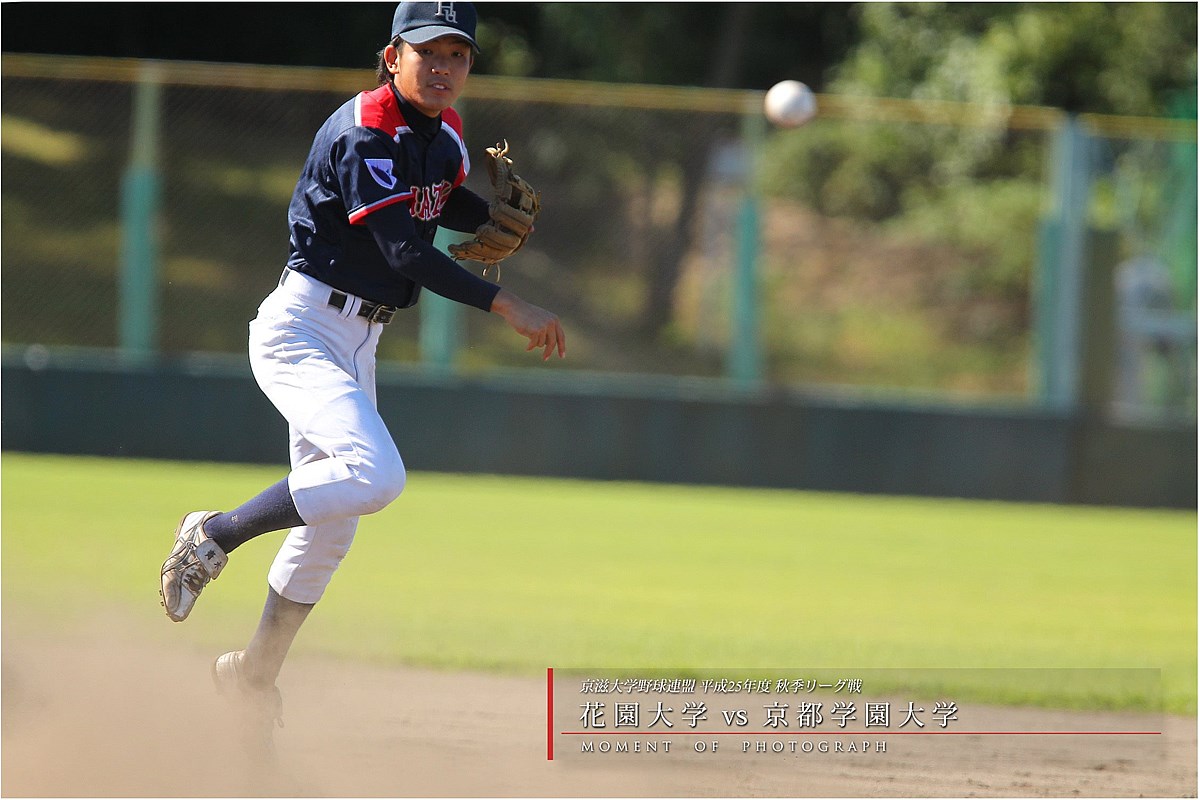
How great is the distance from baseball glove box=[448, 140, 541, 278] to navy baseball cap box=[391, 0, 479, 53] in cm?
43

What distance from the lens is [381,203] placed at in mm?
3477

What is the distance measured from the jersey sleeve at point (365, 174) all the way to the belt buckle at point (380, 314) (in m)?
0.35

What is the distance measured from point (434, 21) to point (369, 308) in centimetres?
80

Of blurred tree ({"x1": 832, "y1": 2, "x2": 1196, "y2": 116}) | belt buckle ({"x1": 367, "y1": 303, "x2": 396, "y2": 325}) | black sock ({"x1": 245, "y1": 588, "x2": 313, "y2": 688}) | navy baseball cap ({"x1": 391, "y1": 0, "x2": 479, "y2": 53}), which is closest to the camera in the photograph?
navy baseball cap ({"x1": 391, "y1": 0, "x2": 479, "y2": 53})

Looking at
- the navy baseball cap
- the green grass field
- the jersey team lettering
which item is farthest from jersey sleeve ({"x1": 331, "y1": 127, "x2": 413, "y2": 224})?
the green grass field

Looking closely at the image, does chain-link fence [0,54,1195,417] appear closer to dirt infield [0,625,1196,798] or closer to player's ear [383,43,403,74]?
dirt infield [0,625,1196,798]

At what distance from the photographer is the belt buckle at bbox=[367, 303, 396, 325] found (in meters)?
3.80

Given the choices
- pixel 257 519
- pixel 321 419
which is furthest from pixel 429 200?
pixel 257 519

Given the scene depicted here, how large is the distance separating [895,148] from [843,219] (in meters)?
1.29

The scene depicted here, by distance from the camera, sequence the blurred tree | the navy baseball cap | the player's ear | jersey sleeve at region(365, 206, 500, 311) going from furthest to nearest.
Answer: the blurred tree
the player's ear
the navy baseball cap
jersey sleeve at region(365, 206, 500, 311)

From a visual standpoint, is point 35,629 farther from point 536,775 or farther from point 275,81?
point 275,81

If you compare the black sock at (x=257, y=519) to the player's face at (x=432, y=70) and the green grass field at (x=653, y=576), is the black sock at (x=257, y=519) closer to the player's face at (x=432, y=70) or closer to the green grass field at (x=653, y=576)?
the player's face at (x=432, y=70)

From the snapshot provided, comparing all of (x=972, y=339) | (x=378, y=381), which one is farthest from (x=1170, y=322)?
(x=378, y=381)

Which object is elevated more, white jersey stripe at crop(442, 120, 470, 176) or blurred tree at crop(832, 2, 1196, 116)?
blurred tree at crop(832, 2, 1196, 116)
